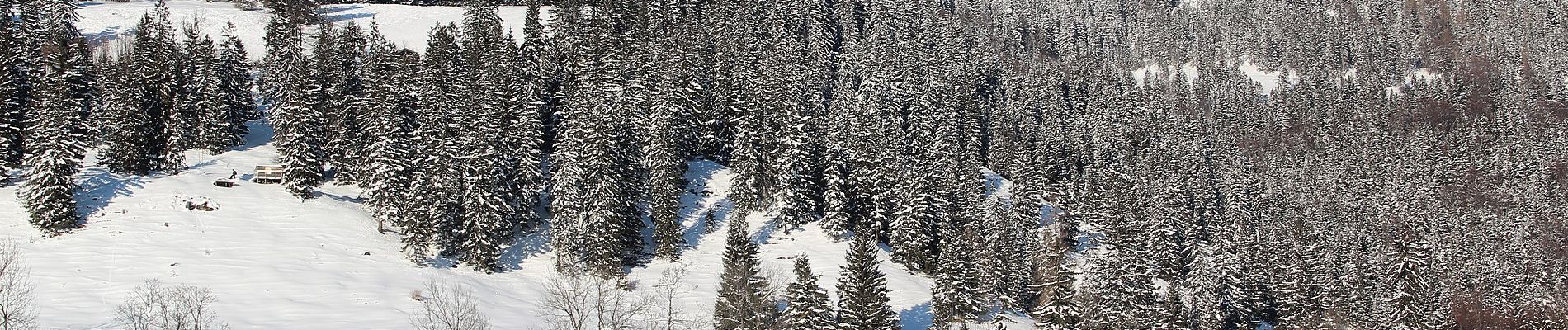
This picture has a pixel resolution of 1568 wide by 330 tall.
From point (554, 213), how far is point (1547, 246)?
134622 millimetres

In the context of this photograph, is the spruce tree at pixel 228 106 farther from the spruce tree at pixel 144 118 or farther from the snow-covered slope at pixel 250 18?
the snow-covered slope at pixel 250 18

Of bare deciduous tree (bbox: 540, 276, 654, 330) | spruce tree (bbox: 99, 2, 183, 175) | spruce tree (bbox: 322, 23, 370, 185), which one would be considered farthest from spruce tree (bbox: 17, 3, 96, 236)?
bare deciduous tree (bbox: 540, 276, 654, 330)

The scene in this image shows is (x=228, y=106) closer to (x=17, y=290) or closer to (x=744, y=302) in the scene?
(x=17, y=290)

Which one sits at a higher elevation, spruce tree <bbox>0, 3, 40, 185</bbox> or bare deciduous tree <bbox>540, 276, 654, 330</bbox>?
spruce tree <bbox>0, 3, 40, 185</bbox>

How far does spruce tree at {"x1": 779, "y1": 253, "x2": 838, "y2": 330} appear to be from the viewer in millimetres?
48156

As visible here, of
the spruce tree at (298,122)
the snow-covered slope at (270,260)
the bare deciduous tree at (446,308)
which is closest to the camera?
the bare deciduous tree at (446,308)

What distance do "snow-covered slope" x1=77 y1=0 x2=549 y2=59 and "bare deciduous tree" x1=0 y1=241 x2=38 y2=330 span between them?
83.4 m

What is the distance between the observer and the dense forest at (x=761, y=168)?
203 feet

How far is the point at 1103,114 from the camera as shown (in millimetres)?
146375

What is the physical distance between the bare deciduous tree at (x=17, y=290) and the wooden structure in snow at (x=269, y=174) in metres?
17.0

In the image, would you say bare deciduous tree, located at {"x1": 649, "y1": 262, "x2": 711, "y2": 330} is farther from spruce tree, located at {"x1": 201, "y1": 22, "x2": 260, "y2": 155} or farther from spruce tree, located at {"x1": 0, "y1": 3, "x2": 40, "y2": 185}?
spruce tree, located at {"x1": 0, "y1": 3, "x2": 40, "y2": 185}

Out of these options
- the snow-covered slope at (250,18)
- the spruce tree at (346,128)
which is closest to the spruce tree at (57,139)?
the spruce tree at (346,128)

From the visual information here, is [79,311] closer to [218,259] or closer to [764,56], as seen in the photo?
[218,259]

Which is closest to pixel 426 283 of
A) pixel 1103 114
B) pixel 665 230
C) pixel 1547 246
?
pixel 665 230
